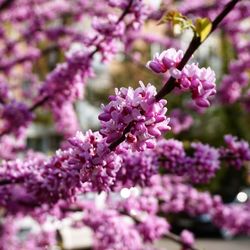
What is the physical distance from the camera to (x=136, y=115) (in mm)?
1847

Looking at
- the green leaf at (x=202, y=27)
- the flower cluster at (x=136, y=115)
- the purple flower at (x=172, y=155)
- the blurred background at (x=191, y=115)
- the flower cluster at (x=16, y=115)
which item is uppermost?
the blurred background at (x=191, y=115)

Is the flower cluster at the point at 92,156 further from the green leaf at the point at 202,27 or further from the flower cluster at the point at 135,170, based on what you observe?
the flower cluster at the point at 135,170

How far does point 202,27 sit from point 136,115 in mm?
419

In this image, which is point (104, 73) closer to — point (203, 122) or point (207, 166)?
point (203, 122)

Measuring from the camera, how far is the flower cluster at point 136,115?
1.86m

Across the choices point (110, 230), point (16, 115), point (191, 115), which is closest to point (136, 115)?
point (16, 115)

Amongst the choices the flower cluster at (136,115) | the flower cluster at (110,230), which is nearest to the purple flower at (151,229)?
the flower cluster at (110,230)

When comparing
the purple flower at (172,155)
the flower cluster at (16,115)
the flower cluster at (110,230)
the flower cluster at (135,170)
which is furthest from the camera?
the flower cluster at (110,230)

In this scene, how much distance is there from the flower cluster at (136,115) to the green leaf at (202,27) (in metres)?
0.28

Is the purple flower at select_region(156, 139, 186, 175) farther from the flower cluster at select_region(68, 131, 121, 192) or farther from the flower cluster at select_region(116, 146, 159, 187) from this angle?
the flower cluster at select_region(68, 131, 121, 192)

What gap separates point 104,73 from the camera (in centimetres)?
2673

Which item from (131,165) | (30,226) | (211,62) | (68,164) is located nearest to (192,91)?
(68,164)

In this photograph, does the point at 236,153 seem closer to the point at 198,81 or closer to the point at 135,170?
Result: the point at 135,170

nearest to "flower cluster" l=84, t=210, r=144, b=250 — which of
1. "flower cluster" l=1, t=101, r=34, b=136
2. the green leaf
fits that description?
"flower cluster" l=1, t=101, r=34, b=136
